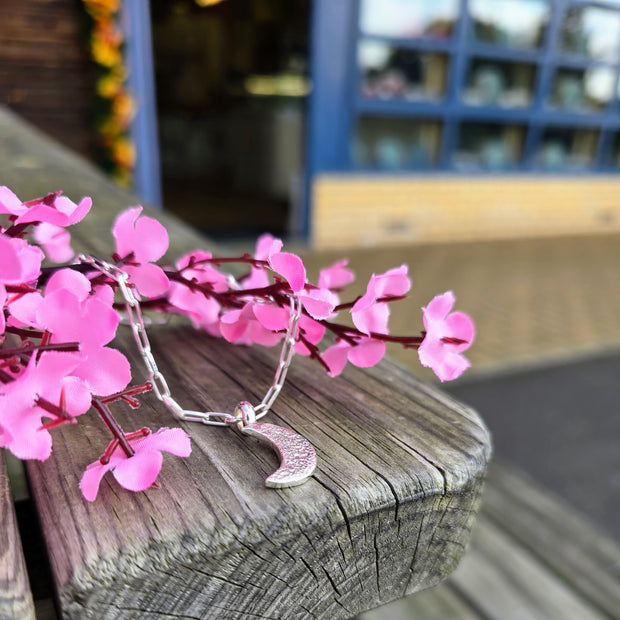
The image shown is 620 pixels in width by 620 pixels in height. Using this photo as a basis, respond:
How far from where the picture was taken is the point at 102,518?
35 cm

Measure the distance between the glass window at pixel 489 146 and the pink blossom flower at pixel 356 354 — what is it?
6.10 metres

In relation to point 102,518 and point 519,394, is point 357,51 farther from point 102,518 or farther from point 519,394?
point 102,518

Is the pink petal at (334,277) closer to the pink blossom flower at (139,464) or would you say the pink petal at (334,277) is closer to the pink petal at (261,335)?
the pink petal at (261,335)

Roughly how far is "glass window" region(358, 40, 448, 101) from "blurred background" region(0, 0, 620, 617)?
18 mm

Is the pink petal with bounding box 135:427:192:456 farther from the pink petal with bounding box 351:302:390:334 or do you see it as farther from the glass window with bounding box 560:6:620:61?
the glass window with bounding box 560:6:620:61

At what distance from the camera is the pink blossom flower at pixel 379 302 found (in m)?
0.47

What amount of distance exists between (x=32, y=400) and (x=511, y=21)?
6.71 meters

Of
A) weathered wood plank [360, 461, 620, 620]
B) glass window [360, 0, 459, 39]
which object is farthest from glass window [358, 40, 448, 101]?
weathered wood plank [360, 461, 620, 620]

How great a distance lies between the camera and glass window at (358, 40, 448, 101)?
5.39 metres

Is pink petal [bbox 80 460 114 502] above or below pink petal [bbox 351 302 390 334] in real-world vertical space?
below

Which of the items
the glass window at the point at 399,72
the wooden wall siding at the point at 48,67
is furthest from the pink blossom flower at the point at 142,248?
the glass window at the point at 399,72

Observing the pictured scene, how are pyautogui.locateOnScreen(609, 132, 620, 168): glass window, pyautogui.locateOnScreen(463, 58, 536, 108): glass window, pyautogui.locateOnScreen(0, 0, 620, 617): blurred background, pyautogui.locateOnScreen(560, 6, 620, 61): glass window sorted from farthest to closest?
pyautogui.locateOnScreen(609, 132, 620, 168): glass window
pyautogui.locateOnScreen(560, 6, 620, 61): glass window
pyautogui.locateOnScreen(463, 58, 536, 108): glass window
pyautogui.locateOnScreen(0, 0, 620, 617): blurred background

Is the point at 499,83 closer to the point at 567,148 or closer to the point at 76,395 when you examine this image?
the point at 567,148

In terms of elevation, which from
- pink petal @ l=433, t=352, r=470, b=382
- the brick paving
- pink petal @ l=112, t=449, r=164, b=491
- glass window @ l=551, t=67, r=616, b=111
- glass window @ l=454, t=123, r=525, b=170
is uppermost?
pink petal @ l=433, t=352, r=470, b=382
